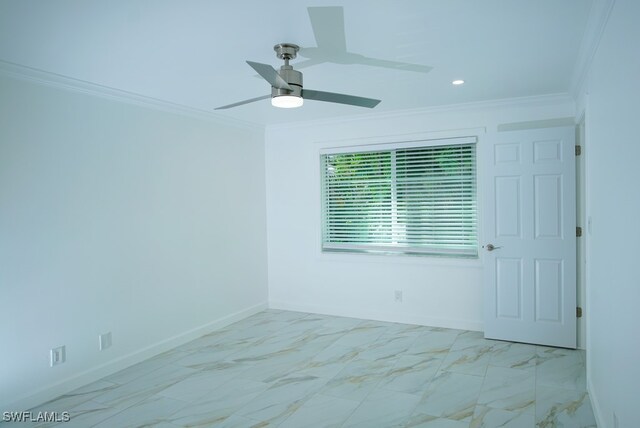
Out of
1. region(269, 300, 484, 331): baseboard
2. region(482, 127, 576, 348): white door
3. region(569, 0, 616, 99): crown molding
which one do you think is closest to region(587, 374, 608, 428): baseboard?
region(482, 127, 576, 348): white door

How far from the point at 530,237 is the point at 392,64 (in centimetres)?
218

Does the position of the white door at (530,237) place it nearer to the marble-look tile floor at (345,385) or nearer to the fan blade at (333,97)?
the marble-look tile floor at (345,385)

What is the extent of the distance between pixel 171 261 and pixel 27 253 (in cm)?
132

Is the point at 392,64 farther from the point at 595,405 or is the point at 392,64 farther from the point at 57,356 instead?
the point at 57,356

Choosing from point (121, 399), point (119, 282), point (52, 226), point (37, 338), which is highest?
point (52, 226)

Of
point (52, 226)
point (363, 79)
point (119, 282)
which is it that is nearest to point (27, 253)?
point (52, 226)

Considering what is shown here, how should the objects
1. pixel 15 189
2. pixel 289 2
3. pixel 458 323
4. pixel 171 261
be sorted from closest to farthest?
1. pixel 289 2
2. pixel 15 189
3. pixel 171 261
4. pixel 458 323

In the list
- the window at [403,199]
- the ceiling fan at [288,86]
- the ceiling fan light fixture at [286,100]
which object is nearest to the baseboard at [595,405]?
the window at [403,199]

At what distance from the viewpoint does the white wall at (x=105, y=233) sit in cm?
296

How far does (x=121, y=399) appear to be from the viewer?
123 inches

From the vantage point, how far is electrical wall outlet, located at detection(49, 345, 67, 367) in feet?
10.3

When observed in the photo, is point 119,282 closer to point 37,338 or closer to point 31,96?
point 37,338

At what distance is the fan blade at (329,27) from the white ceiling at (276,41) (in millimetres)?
39

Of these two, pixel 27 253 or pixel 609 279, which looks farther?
pixel 27 253
